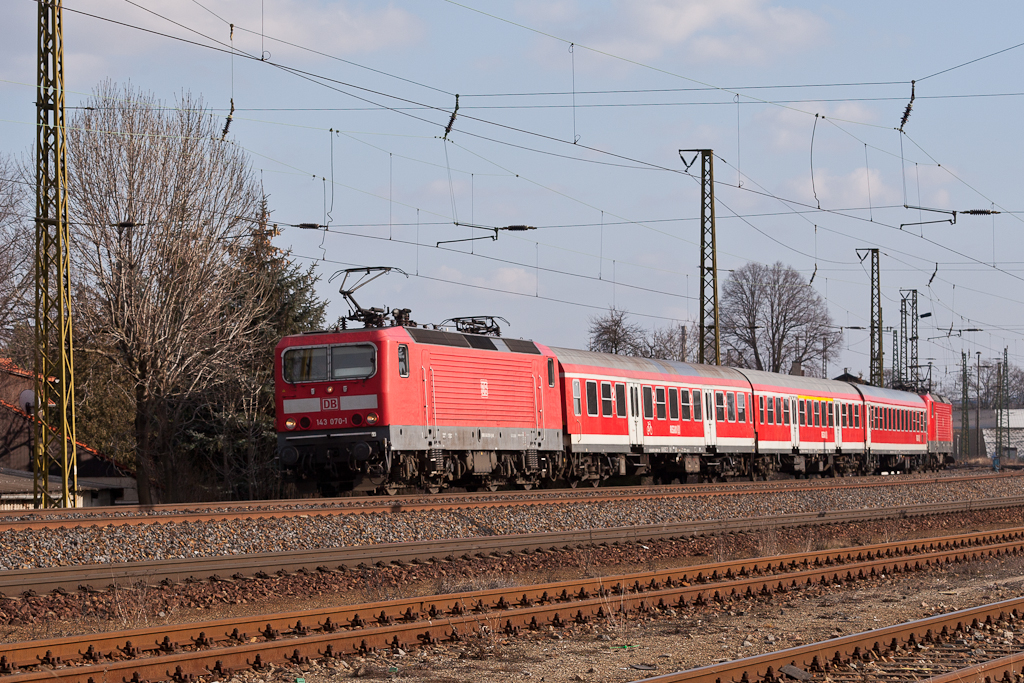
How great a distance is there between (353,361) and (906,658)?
45.7 feet

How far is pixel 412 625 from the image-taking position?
29.2ft

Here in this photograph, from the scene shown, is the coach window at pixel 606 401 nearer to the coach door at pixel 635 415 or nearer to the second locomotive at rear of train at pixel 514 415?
the second locomotive at rear of train at pixel 514 415

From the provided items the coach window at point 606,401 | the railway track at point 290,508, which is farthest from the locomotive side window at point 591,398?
the railway track at point 290,508

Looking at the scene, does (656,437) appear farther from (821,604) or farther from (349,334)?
(821,604)

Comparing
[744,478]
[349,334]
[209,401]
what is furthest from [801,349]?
[349,334]

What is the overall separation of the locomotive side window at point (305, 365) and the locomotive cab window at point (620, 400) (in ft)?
30.6

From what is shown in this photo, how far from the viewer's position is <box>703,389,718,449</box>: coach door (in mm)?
31605

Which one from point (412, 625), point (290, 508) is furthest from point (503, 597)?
point (290, 508)

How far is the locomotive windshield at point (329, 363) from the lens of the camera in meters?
20.6

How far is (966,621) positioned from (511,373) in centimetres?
1518

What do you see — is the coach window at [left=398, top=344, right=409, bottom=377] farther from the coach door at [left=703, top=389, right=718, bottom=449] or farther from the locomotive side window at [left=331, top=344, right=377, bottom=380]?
the coach door at [left=703, top=389, right=718, bottom=449]

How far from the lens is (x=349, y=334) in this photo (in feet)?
68.6

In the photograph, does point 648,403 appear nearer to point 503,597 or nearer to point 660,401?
point 660,401

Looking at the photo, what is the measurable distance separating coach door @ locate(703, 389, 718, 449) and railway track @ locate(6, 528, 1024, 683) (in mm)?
17798
